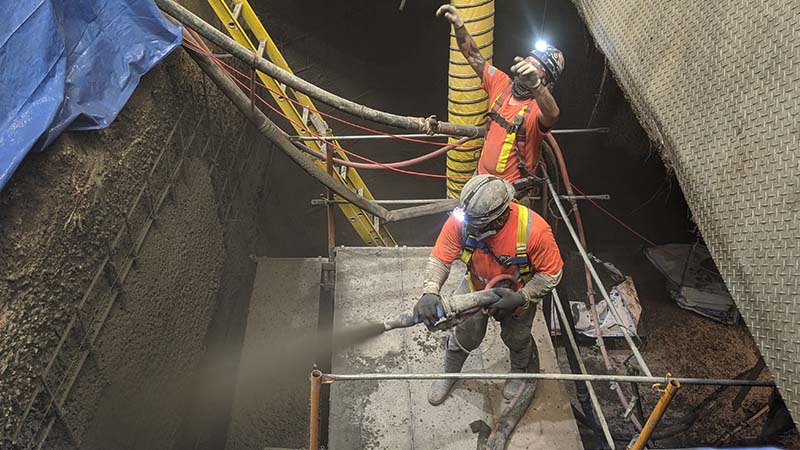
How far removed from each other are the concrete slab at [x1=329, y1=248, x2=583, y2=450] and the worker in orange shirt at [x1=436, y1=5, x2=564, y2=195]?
1270mm

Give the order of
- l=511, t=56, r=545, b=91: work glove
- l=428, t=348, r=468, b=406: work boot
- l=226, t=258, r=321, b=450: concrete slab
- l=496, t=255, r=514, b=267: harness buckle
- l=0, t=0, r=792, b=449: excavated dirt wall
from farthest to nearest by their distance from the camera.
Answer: l=226, t=258, r=321, b=450: concrete slab → l=428, t=348, r=468, b=406: work boot → l=511, t=56, r=545, b=91: work glove → l=496, t=255, r=514, b=267: harness buckle → l=0, t=0, r=792, b=449: excavated dirt wall

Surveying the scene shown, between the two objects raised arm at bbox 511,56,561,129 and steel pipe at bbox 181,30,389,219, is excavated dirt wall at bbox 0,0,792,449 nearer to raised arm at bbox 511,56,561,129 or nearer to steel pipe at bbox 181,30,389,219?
steel pipe at bbox 181,30,389,219

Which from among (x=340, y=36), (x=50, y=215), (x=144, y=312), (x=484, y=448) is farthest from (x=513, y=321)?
(x=340, y=36)

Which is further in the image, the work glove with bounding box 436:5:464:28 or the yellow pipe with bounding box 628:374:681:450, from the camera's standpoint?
the work glove with bounding box 436:5:464:28

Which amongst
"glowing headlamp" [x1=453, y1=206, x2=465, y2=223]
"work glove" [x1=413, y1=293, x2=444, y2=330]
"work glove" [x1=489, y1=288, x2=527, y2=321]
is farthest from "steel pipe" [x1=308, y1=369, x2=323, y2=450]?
"glowing headlamp" [x1=453, y1=206, x2=465, y2=223]

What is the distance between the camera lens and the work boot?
4.15 metres

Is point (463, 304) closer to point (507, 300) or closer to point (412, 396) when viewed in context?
point (507, 300)

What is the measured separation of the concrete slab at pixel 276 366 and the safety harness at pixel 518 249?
8.18 ft

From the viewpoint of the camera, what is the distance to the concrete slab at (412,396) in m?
4.00

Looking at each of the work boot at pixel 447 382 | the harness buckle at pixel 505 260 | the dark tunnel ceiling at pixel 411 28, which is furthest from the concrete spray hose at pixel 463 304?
the dark tunnel ceiling at pixel 411 28

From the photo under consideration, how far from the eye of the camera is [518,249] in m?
3.51

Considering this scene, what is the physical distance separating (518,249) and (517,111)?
55.5 inches

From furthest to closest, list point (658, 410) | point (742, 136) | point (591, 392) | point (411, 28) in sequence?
point (411, 28) < point (591, 392) < point (658, 410) < point (742, 136)

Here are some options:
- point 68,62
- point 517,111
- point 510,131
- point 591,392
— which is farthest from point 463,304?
point 68,62
